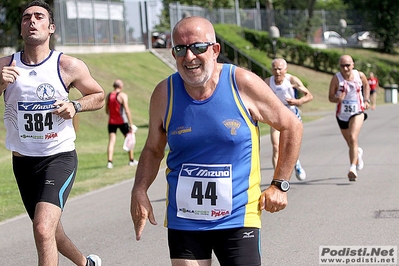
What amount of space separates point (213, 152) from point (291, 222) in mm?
4950

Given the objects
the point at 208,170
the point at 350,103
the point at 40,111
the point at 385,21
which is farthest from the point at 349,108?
the point at 385,21

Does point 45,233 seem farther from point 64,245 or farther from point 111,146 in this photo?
point 111,146

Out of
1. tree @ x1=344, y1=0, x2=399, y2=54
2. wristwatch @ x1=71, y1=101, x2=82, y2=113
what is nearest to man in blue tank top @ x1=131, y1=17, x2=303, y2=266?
wristwatch @ x1=71, y1=101, x2=82, y2=113

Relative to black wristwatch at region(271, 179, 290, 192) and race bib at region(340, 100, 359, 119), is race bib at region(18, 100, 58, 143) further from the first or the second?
race bib at region(340, 100, 359, 119)

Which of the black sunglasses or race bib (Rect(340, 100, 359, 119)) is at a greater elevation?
the black sunglasses

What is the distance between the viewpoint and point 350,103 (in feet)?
41.0

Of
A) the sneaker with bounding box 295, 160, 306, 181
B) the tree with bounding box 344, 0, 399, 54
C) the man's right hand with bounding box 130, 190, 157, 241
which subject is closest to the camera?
the man's right hand with bounding box 130, 190, 157, 241

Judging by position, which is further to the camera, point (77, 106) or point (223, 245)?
point (77, 106)

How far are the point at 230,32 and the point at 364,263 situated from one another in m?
42.9

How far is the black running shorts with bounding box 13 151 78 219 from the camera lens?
5.86 metres

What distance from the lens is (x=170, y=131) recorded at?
437cm

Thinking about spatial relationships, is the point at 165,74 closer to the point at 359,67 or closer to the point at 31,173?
the point at 359,67

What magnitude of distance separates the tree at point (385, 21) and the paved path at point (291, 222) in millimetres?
50834

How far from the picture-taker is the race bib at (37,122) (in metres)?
5.98
